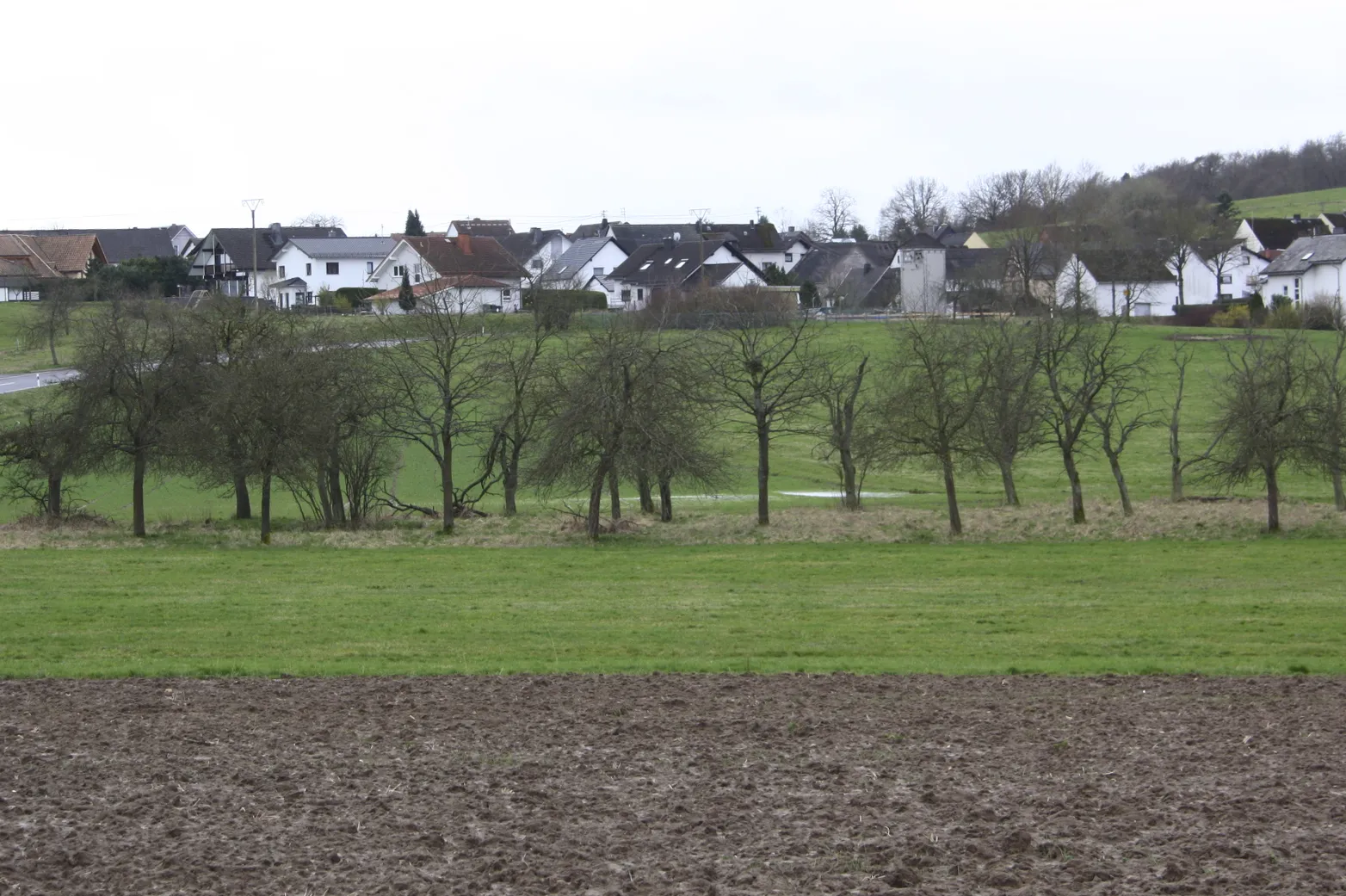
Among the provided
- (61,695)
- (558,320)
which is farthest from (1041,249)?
(61,695)

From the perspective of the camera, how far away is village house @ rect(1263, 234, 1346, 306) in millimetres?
100188

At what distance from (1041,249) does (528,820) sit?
102887mm

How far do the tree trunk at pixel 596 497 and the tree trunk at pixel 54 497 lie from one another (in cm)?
1710

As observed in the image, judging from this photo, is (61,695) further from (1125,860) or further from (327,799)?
(1125,860)

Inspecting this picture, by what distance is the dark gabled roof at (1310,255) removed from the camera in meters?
101

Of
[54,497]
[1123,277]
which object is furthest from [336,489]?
[1123,277]

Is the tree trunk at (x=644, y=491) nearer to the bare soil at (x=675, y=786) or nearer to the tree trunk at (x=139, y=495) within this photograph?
the tree trunk at (x=139, y=495)

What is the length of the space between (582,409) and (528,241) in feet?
415

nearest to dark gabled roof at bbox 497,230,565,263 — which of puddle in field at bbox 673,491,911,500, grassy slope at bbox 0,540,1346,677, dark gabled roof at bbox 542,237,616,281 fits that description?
dark gabled roof at bbox 542,237,616,281

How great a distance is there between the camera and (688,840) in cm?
1070

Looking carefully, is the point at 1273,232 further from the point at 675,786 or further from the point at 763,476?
the point at 675,786

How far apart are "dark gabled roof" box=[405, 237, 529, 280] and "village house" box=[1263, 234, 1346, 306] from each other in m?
61.0

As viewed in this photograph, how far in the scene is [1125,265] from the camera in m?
105

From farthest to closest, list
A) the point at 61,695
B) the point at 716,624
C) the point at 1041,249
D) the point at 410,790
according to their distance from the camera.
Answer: the point at 1041,249 → the point at 716,624 → the point at 61,695 → the point at 410,790
